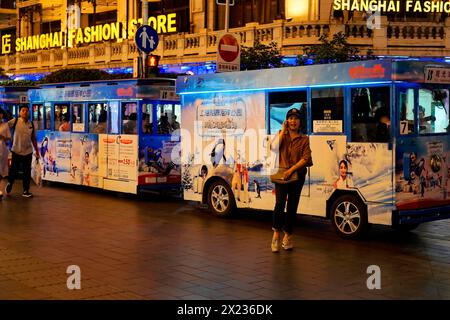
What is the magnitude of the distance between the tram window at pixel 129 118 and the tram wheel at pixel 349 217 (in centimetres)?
572

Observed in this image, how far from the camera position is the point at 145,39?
16734 mm

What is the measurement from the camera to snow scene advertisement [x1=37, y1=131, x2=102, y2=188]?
50.4 ft

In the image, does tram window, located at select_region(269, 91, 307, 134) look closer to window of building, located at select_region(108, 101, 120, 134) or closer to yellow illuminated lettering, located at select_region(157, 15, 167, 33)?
window of building, located at select_region(108, 101, 120, 134)

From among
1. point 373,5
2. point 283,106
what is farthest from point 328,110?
point 373,5

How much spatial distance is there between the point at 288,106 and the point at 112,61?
22.1m

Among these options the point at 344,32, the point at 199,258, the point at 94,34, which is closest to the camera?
the point at 199,258

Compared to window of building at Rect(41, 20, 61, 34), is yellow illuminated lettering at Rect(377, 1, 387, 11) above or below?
below

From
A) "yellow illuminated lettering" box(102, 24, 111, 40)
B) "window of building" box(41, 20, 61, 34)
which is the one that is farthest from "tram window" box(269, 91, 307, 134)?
"window of building" box(41, 20, 61, 34)

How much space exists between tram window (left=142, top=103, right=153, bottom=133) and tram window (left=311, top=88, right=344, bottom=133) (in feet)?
16.4

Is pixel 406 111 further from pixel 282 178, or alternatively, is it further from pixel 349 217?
pixel 282 178

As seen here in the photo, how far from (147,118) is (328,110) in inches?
210

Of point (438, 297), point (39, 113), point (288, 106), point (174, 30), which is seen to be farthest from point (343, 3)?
point (438, 297)

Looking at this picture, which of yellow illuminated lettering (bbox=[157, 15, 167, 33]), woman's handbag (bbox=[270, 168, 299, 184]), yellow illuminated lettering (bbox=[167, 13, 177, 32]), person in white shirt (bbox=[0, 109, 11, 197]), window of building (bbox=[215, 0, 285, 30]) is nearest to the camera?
woman's handbag (bbox=[270, 168, 299, 184])
